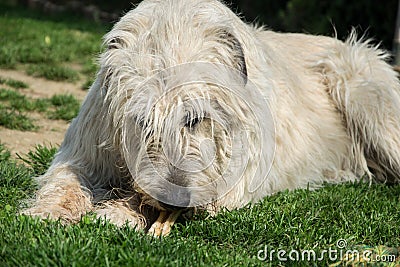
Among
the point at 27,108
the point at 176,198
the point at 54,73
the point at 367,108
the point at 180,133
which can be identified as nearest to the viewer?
the point at 176,198

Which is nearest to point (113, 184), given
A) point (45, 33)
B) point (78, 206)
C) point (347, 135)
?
point (78, 206)

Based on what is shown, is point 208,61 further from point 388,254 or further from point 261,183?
point 388,254

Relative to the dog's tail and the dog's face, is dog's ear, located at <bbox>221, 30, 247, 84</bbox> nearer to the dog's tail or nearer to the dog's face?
the dog's face

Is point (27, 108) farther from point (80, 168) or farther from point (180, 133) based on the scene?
point (180, 133)

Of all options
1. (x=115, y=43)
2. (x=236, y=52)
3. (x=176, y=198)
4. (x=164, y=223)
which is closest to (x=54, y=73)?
(x=115, y=43)

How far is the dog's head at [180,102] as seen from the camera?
130 inches

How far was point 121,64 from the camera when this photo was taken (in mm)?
3527

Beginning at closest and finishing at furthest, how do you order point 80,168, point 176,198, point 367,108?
1. point 176,198
2. point 80,168
3. point 367,108

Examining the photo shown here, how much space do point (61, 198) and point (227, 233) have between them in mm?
921

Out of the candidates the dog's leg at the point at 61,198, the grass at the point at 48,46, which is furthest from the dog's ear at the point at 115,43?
the grass at the point at 48,46

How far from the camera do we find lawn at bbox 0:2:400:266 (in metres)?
2.87

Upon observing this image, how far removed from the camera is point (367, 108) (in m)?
5.06

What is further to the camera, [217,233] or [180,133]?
[217,233]

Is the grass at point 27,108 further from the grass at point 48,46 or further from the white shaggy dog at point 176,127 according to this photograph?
the white shaggy dog at point 176,127
